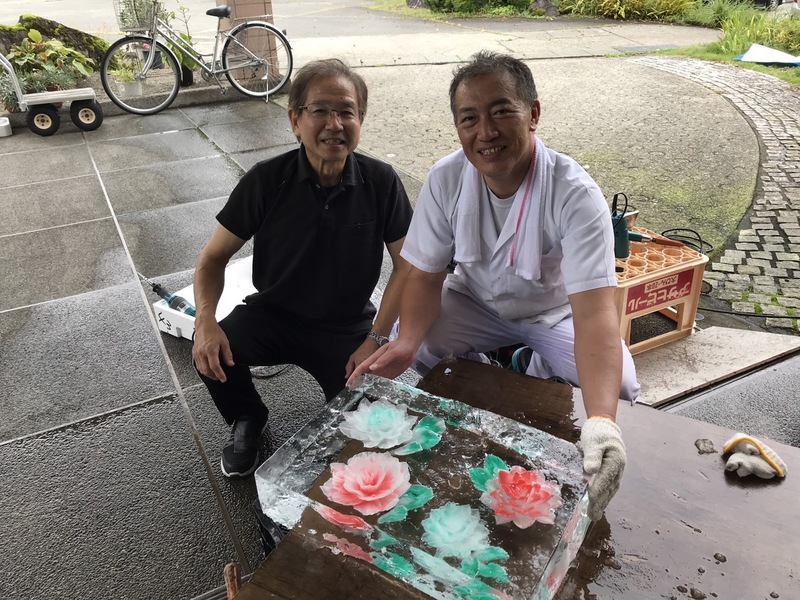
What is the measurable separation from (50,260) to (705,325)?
12.8 ft

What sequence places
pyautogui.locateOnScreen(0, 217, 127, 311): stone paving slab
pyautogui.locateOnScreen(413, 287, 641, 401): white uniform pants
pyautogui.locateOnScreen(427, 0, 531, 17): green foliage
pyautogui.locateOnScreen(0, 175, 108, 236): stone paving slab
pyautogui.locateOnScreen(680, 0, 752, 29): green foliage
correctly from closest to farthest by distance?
pyautogui.locateOnScreen(413, 287, 641, 401): white uniform pants < pyautogui.locateOnScreen(0, 217, 127, 311): stone paving slab < pyautogui.locateOnScreen(0, 175, 108, 236): stone paving slab < pyautogui.locateOnScreen(680, 0, 752, 29): green foliage < pyautogui.locateOnScreen(427, 0, 531, 17): green foliage

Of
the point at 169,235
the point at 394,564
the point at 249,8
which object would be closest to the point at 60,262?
the point at 169,235

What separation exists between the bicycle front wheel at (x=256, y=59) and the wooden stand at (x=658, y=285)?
555cm

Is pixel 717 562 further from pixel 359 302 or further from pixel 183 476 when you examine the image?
pixel 183 476

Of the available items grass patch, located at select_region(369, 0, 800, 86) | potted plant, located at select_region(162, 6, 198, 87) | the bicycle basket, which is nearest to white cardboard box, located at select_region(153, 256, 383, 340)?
the bicycle basket

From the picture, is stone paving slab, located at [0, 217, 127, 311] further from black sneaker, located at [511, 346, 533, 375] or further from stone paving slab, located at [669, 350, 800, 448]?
stone paving slab, located at [669, 350, 800, 448]

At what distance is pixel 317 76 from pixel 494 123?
24.6 inches

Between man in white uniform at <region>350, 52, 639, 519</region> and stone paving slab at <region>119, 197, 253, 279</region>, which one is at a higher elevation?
man in white uniform at <region>350, 52, 639, 519</region>

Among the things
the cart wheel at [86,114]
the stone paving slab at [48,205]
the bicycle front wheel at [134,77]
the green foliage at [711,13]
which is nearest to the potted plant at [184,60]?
the bicycle front wheel at [134,77]

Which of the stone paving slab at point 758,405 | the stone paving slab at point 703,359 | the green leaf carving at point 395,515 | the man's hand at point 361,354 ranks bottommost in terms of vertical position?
the stone paving slab at point 758,405

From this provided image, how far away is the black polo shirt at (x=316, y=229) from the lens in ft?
7.09

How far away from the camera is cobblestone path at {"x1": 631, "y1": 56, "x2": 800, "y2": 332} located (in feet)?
11.3

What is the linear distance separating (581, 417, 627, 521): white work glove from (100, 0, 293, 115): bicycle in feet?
22.5

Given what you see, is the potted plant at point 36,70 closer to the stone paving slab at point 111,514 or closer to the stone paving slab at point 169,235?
the stone paving slab at point 169,235
